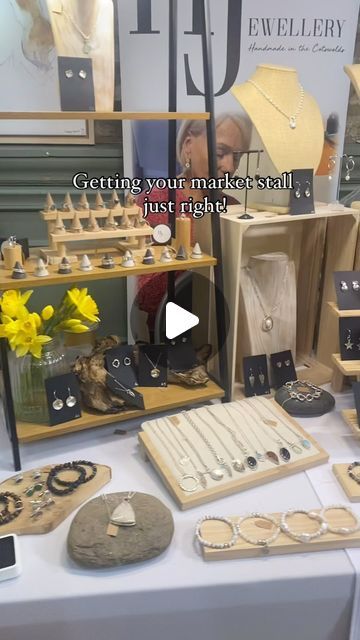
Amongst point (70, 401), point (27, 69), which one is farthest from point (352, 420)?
point (27, 69)

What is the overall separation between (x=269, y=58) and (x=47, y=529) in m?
1.41

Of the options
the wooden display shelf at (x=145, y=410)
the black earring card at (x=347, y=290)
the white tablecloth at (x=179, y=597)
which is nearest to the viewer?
the white tablecloth at (x=179, y=597)

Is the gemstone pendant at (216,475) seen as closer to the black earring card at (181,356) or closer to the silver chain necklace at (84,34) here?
the black earring card at (181,356)

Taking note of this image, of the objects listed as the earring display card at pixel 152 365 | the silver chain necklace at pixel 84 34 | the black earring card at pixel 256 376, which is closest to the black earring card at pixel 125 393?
the earring display card at pixel 152 365

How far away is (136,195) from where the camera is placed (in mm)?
1533

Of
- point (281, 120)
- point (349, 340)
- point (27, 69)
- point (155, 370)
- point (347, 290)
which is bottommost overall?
point (155, 370)

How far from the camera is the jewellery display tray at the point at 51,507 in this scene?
37.6 inches

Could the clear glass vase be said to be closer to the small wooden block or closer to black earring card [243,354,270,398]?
black earring card [243,354,270,398]

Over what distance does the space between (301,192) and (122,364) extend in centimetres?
66

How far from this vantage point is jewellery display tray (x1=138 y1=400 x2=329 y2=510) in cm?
103

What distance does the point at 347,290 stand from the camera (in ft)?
4.23

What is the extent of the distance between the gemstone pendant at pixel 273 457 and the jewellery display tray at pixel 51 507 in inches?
14.3

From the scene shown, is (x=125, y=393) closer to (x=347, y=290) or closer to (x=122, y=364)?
(x=122, y=364)

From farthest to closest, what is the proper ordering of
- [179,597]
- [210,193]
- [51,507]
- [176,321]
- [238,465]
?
1. [176,321]
2. [210,193]
3. [238,465]
4. [51,507]
5. [179,597]
